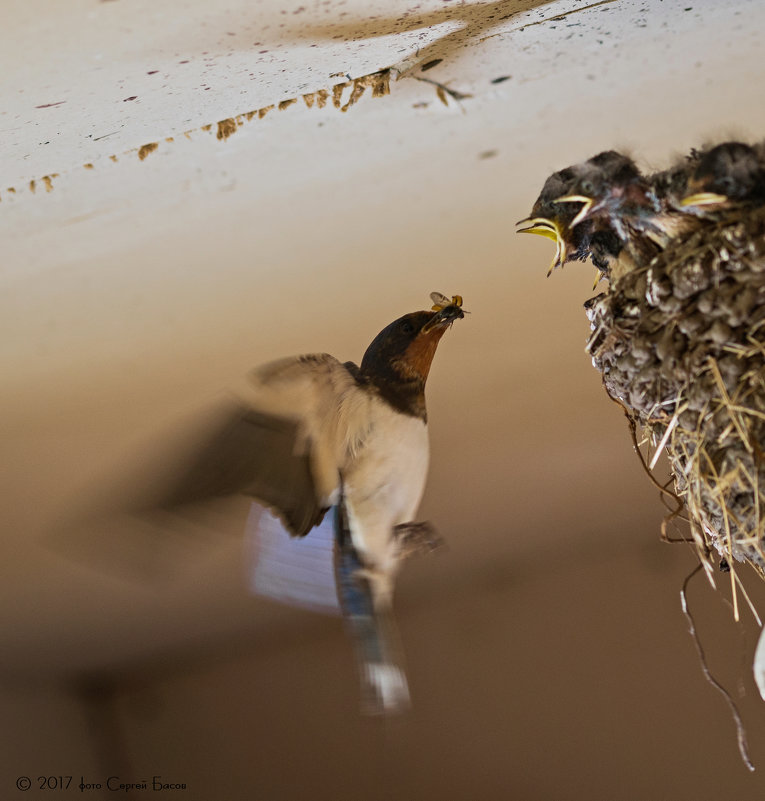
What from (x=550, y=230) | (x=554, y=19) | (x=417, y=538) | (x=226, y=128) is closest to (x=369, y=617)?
(x=417, y=538)

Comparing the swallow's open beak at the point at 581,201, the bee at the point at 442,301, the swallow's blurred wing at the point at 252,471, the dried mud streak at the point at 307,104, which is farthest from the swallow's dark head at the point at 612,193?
the swallow's blurred wing at the point at 252,471

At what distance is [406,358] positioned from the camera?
1175mm

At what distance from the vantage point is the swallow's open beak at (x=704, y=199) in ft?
3.06

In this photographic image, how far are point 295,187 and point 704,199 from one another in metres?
0.63

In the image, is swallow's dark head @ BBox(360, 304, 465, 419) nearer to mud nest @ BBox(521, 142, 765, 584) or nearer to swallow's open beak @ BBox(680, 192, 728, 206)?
mud nest @ BBox(521, 142, 765, 584)

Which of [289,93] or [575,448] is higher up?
[289,93]

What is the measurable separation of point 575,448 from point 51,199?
157 cm

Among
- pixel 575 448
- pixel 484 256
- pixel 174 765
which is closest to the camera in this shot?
pixel 484 256

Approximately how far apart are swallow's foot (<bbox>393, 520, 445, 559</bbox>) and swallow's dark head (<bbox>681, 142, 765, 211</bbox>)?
52 centimetres

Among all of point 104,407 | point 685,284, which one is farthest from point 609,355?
point 104,407

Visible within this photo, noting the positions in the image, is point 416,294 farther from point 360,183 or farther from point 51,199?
point 51,199

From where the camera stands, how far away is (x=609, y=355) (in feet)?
3.54

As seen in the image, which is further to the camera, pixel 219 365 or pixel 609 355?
pixel 219 365

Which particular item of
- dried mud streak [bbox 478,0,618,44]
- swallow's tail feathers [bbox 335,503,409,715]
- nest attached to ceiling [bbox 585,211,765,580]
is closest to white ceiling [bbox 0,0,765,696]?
dried mud streak [bbox 478,0,618,44]
